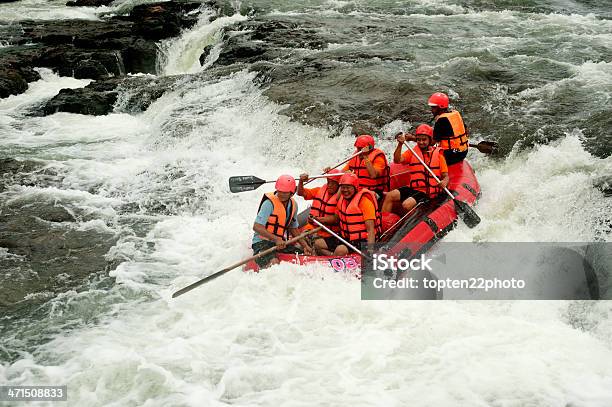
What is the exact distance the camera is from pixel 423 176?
7750 mm

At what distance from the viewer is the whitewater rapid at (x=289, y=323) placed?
535 centimetres

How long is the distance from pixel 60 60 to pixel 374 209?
43.5 ft

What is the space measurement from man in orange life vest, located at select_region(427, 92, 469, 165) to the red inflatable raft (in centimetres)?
28

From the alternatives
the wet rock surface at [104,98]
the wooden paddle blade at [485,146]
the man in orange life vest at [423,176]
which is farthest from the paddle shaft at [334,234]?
the wet rock surface at [104,98]

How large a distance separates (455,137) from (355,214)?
254cm

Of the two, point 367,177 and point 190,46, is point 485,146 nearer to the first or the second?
point 367,177

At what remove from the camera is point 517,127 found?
972cm

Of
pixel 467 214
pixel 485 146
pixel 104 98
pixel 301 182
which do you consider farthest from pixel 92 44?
pixel 467 214

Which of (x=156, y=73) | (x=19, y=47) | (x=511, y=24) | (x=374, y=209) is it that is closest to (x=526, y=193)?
(x=374, y=209)

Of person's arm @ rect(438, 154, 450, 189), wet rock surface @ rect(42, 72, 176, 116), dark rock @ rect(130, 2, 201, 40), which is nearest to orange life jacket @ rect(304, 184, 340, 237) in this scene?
person's arm @ rect(438, 154, 450, 189)

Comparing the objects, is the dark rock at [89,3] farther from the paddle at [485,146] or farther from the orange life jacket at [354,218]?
the orange life jacket at [354,218]

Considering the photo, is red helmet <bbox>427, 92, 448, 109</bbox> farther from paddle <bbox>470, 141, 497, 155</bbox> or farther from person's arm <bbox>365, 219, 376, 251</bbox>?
person's arm <bbox>365, 219, 376, 251</bbox>

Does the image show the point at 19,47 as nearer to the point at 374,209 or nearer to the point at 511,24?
the point at 511,24

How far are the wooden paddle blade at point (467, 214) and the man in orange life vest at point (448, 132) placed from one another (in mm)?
1138
